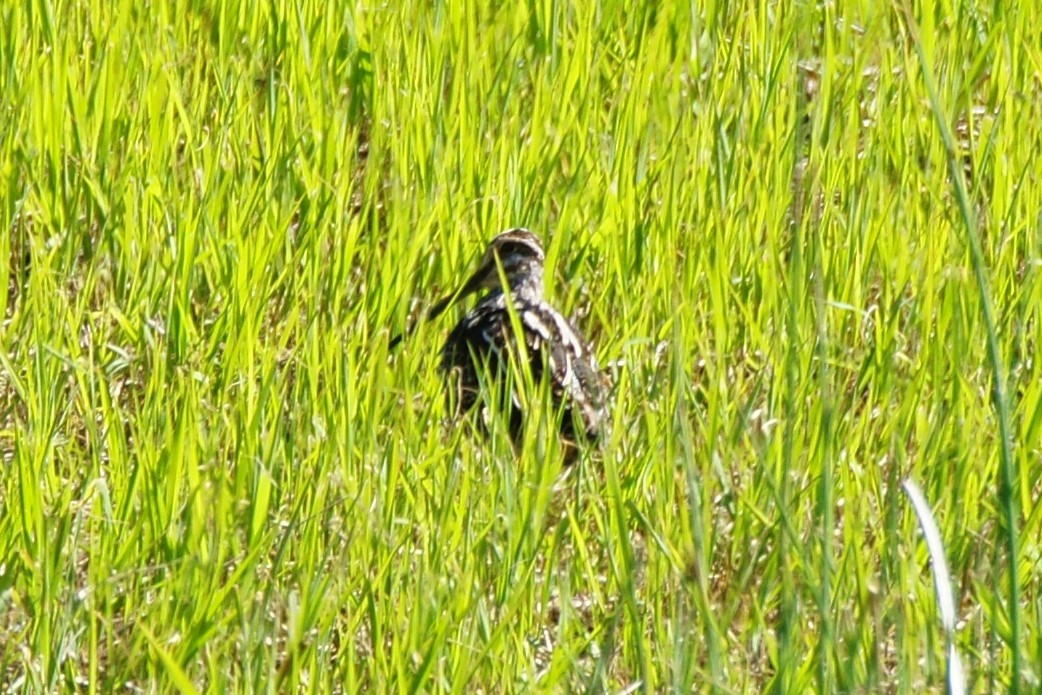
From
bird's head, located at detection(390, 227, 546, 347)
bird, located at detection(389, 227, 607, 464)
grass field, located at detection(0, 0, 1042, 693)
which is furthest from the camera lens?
bird's head, located at detection(390, 227, 546, 347)

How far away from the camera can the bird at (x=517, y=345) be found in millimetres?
3424

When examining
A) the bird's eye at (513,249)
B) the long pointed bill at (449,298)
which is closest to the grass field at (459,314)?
the long pointed bill at (449,298)

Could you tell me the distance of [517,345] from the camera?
3.47 m

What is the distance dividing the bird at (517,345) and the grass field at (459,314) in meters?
0.08

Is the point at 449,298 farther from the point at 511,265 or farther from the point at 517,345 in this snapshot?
the point at 517,345

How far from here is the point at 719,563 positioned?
10.0 feet

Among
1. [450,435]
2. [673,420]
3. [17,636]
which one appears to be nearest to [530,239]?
[450,435]

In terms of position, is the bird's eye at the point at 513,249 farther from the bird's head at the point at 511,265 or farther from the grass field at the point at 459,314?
the grass field at the point at 459,314

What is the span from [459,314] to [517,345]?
404mm

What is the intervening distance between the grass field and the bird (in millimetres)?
77

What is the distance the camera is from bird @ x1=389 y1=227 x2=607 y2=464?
135 inches

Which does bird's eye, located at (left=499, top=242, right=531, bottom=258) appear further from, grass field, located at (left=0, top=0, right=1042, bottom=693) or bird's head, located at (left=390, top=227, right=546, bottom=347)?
grass field, located at (left=0, top=0, right=1042, bottom=693)

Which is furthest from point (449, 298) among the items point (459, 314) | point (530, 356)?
point (530, 356)

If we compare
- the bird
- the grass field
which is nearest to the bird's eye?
the bird
